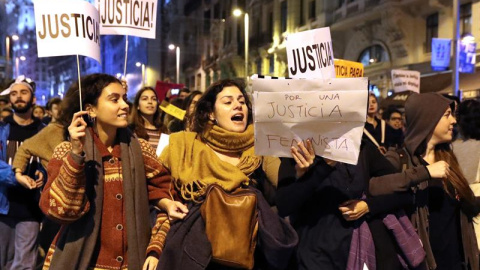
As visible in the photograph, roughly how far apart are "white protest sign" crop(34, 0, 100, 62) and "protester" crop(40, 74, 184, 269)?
1.27 feet

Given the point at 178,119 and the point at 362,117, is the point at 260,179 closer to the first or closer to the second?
the point at 362,117

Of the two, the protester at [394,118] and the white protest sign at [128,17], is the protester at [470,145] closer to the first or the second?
the white protest sign at [128,17]

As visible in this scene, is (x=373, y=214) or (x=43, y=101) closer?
(x=373, y=214)

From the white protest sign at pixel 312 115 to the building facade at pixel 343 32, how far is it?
14.5m

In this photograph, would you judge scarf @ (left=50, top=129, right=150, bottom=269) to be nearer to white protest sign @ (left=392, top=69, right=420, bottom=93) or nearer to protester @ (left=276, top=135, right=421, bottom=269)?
protester @ (left=276, top=135, right=421, bottom=269)

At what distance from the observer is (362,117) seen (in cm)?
278

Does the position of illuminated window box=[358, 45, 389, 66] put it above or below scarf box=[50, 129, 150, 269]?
above

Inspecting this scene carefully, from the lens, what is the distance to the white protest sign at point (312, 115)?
2779 mm

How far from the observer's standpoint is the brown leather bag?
2.76 metres

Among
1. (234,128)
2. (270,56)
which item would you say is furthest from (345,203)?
(270,56)

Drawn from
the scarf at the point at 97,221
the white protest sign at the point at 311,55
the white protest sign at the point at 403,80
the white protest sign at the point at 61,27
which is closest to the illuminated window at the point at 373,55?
the white protest sign at the point at 403,80

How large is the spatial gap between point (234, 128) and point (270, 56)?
103ft

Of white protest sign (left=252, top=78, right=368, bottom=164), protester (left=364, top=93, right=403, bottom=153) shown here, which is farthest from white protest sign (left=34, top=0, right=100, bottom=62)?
protester (left=364, top=93, right=403, bottom=153)

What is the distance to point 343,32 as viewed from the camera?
84.4ft
